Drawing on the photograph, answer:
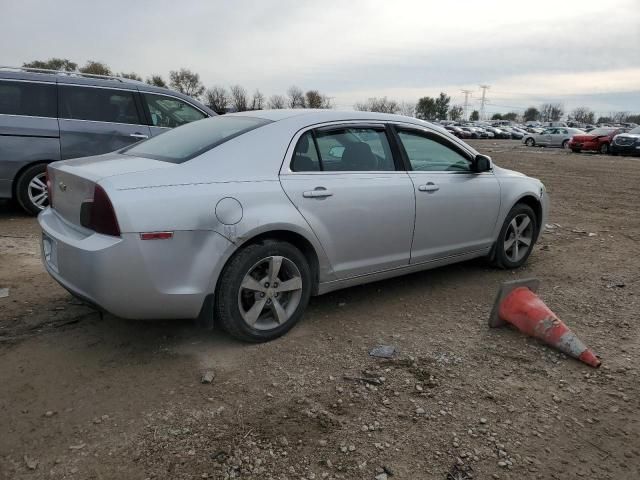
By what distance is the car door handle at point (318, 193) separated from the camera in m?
3.46

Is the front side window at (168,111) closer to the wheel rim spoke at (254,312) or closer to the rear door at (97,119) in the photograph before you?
the rear door at (97,119)

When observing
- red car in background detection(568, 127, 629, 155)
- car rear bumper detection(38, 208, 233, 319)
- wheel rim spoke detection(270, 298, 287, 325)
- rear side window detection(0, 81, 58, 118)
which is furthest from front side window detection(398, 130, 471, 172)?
red car in background detection(568, 127, 629, 155)

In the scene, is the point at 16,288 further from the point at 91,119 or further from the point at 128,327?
the point at 91,119

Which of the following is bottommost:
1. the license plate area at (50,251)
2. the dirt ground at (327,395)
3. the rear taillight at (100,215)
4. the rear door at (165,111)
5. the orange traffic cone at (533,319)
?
the dirt ground at (327,395)

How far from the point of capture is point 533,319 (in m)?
3.62

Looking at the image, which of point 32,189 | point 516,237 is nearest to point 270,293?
point 516,237

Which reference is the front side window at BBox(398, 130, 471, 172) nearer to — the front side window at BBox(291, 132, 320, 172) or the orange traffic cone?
the front side window at BBox(291, 132, 320, 172)

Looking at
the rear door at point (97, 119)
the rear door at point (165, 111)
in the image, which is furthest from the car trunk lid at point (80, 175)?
the rear door at point (165, 111)

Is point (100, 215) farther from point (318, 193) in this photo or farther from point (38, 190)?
point (38, 190)

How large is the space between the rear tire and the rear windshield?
3.56 meters

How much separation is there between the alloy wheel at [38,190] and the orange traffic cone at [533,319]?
18.9 feet

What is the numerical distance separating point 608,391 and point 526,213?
98.0 inches

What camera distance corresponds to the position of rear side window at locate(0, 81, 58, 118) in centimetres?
662

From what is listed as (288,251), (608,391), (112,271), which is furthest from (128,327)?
(608,391)
